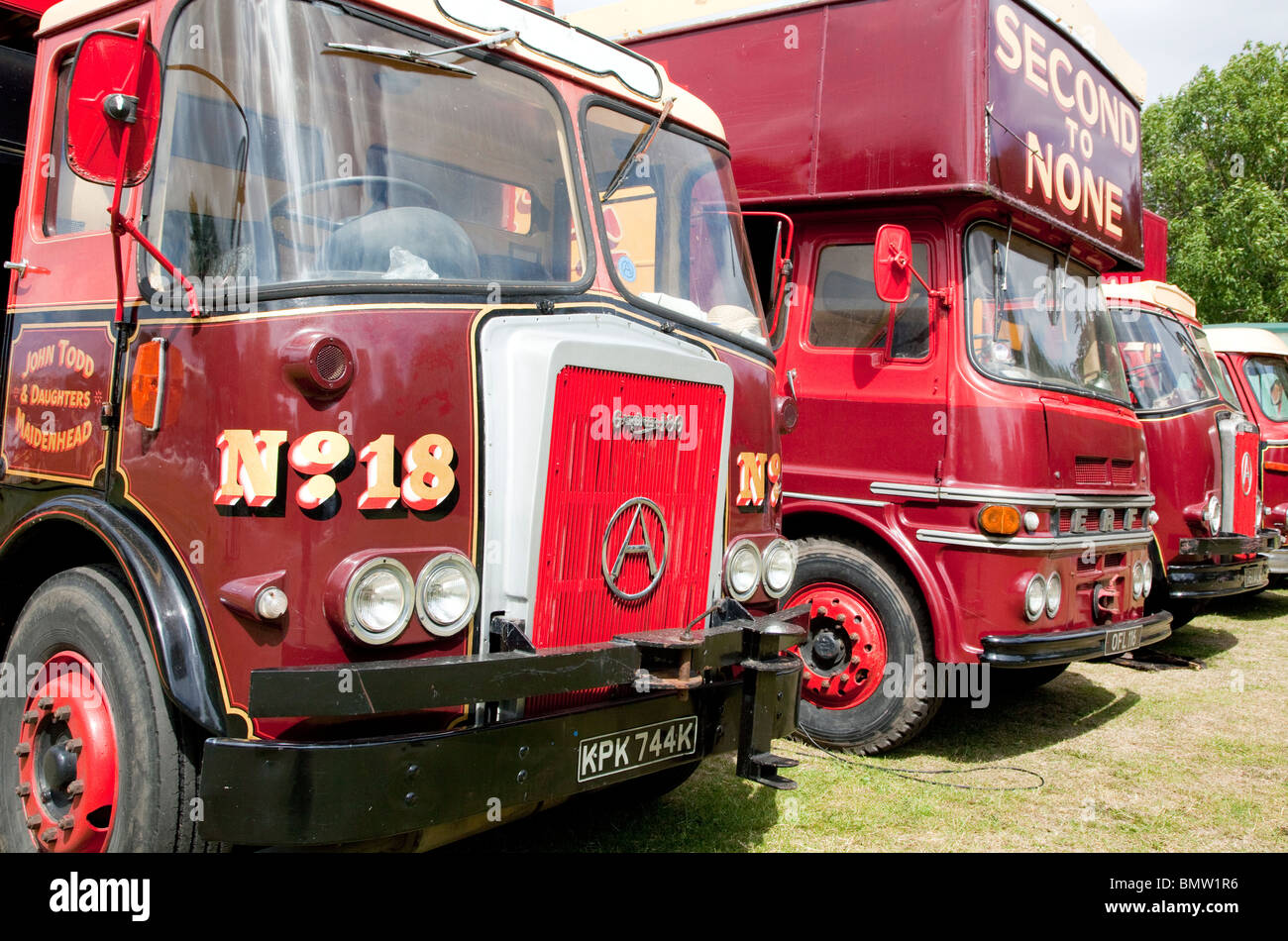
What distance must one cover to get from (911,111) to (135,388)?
13.5 ft

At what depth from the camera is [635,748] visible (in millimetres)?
3469

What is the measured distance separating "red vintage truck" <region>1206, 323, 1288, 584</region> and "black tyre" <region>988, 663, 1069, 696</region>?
522 centimetres

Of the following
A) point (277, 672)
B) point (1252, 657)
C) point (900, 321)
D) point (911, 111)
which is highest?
point (911, 111)

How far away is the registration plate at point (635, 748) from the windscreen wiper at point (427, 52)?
2.14m

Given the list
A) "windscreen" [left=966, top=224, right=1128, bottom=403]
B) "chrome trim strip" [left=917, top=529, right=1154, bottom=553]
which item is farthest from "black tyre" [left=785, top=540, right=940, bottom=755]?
"windscreen" [left=966, top=224, right=1128, bottom=403]

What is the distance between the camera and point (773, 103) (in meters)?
6.34

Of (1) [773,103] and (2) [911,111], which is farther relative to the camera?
(1) [773,103]

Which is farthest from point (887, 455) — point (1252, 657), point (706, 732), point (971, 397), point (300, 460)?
point (1252, 657)

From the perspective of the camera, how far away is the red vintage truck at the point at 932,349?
5590mm

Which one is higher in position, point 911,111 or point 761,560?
point 911,111

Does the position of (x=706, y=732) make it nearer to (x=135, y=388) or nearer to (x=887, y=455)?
(x=135, y=388)

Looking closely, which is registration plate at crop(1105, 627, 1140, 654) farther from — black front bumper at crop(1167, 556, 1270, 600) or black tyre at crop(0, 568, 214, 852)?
black tyre at crop(0, 568, 214, 852)

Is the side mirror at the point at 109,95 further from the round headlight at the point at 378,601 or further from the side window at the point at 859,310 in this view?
the side window at the point at 859,310

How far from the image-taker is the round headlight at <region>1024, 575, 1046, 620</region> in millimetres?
5504
